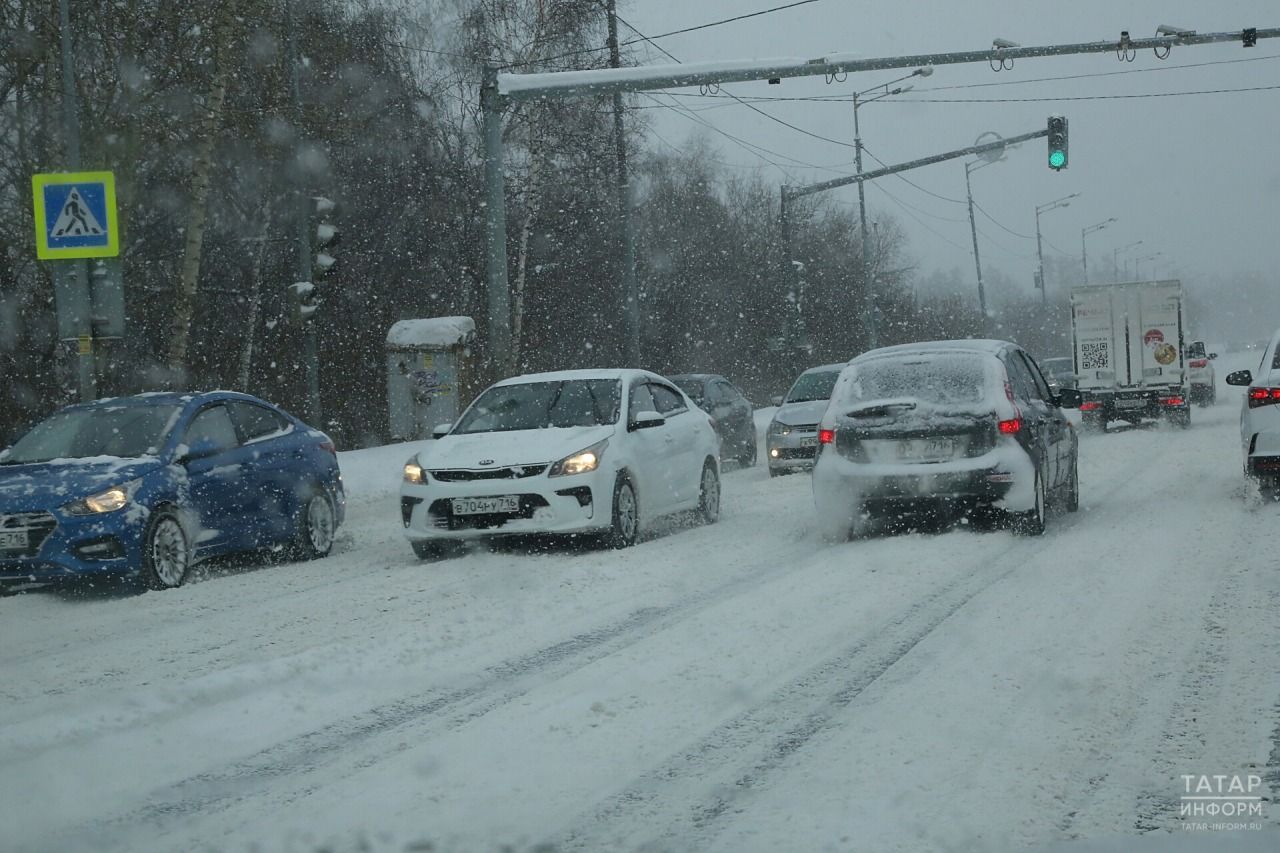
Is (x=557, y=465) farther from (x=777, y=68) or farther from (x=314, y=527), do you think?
(x=777, y=68)

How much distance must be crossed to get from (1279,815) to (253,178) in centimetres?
2785

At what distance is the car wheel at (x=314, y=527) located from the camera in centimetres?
1209

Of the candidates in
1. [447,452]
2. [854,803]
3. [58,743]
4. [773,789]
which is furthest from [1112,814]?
[447,452]

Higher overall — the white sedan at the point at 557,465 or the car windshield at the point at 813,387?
the car windshield at the point at 813,387

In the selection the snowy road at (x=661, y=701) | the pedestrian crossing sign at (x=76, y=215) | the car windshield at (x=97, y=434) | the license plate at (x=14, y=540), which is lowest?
the snowy road at (x=661, y=701)

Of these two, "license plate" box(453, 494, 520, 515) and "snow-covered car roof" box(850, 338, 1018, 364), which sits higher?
"snow-covered car roof" box(850, 338, 1018, 364)

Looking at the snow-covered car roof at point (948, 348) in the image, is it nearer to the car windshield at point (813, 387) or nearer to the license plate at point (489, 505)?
the license plate at point (489, 505)

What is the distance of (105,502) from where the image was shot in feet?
32.8

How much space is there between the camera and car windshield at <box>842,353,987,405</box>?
1127 centimetres

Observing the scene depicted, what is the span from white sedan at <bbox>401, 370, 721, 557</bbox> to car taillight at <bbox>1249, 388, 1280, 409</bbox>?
4.99 meters

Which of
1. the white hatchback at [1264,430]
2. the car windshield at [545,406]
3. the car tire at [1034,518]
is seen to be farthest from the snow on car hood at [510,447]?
the white hatchback at [1264,430]

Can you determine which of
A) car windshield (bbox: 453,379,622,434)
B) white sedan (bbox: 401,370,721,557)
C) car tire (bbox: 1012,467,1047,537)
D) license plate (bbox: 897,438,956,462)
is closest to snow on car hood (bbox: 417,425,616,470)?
white sedan (bbox: 401,370,721,557)

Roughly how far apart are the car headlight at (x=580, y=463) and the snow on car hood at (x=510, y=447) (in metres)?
0.04

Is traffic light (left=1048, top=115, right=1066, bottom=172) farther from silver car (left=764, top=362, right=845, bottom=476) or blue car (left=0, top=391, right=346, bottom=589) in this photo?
blue car (left=0, top=391, right=346, bottom=589)
